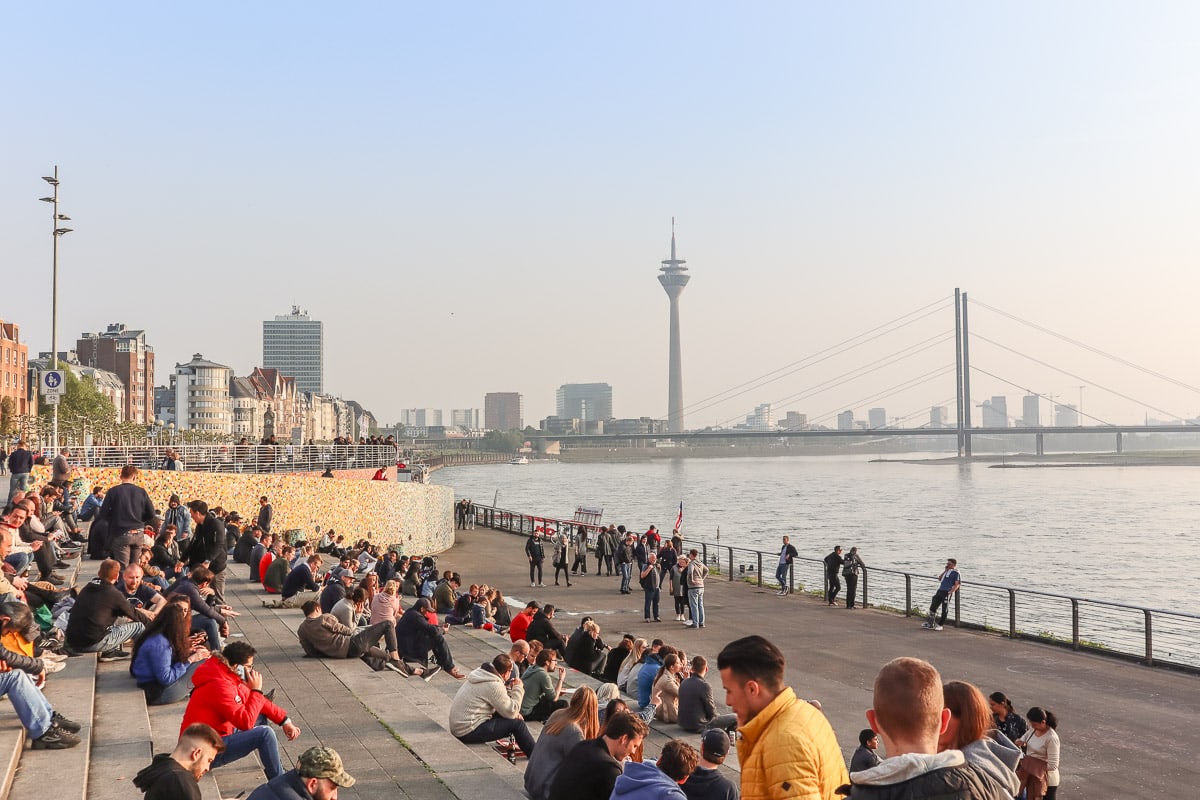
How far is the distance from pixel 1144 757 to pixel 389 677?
24.8 ft

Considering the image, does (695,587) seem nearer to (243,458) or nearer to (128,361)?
(243,458)

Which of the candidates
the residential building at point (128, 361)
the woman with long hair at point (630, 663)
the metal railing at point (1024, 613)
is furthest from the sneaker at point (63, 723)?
the residential building at point (128, 361)

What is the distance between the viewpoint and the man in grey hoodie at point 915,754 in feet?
10.2

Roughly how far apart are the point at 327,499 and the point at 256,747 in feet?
82.9

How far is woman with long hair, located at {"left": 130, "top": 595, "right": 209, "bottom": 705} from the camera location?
28.7ft

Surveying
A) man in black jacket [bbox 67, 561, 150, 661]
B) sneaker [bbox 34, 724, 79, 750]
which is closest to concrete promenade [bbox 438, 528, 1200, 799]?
sneaker [bbox 34, 724, 79, 750]

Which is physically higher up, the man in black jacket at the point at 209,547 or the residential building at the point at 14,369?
the residential building at the point at 14,369

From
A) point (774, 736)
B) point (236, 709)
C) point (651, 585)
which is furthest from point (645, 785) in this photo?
point (651, 585)

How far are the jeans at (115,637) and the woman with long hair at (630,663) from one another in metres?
4.91

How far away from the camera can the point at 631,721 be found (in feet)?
19.4

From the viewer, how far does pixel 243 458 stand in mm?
34312

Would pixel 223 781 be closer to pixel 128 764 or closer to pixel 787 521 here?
pixel 128 764

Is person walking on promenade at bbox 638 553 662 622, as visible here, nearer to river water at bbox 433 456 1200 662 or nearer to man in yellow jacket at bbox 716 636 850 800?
river water at bbox 433 456 1200 662

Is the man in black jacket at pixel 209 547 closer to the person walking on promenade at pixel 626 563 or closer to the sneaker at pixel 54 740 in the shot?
the sneaker at pixel 54 740
